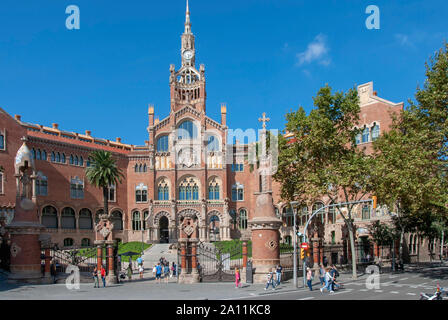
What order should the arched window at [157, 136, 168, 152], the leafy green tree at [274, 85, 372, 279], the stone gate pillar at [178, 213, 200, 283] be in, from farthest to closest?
the arched window at [157, 136, 168, 152]
the leafy green tree at [274, 85, 372, 279]
the stone gate pillar at [178, 213, 200, 283]

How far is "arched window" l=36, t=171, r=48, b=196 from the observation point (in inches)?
2288

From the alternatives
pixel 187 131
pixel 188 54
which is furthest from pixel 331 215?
pixel 188 54

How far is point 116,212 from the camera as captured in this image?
68375 millimetres

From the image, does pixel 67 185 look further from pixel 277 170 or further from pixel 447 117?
pixel 447 117

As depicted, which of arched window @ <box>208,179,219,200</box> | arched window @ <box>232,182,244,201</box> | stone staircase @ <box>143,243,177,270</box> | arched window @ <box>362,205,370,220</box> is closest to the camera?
stone staircase @ <box>143,243,177,270</box>

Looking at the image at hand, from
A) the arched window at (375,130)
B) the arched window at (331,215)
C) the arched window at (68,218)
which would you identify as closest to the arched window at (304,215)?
the arched window at (331,215)

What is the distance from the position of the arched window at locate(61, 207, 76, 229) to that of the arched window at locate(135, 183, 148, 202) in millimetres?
10214

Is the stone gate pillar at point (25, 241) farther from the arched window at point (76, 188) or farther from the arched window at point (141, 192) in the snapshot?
the arched window at point (141, 192)

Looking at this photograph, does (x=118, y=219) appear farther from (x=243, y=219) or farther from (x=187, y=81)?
(x=187, y=81)

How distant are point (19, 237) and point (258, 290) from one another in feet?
52.2

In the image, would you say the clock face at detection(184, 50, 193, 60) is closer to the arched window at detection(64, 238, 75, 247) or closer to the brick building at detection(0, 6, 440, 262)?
the brick building at detection(0, 6, 440, 262)

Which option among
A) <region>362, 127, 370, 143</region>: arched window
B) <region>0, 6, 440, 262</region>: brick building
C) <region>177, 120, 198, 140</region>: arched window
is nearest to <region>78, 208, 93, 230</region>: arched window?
<region>0, 6, 440, 262</region>: brick building

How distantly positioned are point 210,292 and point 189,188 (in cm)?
4344
